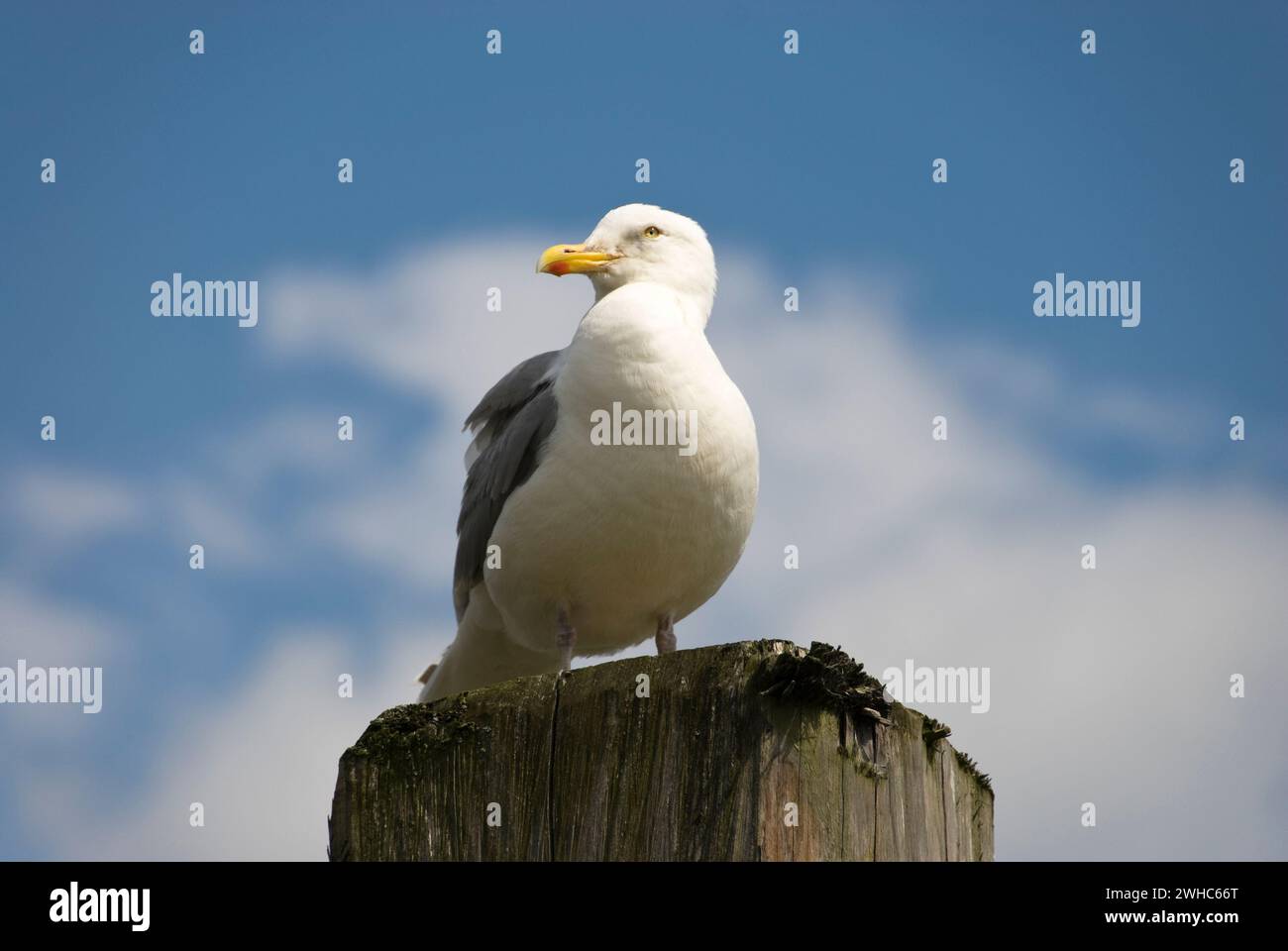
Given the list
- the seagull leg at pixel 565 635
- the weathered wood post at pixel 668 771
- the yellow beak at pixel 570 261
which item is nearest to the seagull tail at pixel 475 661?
the seagull leg at pixel 565 635

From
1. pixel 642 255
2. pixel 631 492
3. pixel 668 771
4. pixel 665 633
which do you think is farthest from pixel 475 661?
pixel 668 771

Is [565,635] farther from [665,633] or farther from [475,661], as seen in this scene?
[475,661]

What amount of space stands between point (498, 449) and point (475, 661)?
4.09ft

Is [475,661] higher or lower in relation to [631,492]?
lower

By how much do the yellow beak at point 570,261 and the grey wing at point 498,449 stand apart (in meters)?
0.44

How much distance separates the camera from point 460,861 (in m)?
4.46

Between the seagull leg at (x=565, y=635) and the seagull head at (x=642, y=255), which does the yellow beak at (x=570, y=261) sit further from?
the seagull leg at (x=565, y=635)

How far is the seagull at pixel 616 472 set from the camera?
294 inches

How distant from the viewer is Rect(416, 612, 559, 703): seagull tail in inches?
343

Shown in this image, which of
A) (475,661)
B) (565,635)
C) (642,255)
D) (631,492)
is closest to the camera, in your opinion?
(631,492)

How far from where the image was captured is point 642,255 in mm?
8484

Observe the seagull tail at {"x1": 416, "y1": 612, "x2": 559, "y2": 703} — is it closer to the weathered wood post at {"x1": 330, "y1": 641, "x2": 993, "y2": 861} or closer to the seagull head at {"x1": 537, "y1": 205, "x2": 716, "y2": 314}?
the seagull head at {"x1": 537, "y1": 205, "x2": 716, "y2": 314}
